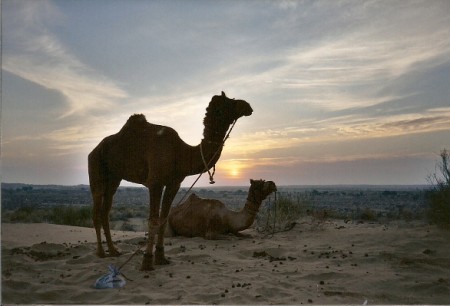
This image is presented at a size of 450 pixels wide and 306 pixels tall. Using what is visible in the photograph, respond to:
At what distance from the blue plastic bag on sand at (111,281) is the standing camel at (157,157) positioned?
23.0 inches

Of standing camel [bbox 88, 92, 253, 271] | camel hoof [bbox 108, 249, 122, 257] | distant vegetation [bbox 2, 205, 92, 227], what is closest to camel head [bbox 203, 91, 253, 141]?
standing camel [bbox 88, 92, 253, 271]

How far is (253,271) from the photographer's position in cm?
555

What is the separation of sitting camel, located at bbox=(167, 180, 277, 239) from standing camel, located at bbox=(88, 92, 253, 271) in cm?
209

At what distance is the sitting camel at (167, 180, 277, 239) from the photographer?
7.73 metres

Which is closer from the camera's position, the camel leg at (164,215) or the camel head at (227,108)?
the camel head at (227,108)

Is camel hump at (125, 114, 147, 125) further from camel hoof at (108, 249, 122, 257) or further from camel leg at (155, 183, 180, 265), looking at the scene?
camel hoof at (108, 249, 122, 257)

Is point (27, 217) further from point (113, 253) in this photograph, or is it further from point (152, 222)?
point (152, 222)

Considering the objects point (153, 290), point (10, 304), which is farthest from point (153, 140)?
point (10, 304)

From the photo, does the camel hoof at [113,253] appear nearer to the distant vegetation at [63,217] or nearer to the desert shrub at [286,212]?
the desert shrub at [286,212]

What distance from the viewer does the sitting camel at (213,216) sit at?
7730 millimetres

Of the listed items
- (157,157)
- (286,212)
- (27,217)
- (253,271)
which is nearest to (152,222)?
(157,157)

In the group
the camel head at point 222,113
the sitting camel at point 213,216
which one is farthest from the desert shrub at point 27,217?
the camel head at point 222,113

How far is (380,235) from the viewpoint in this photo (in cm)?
746

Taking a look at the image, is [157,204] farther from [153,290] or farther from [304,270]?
[304,270]
